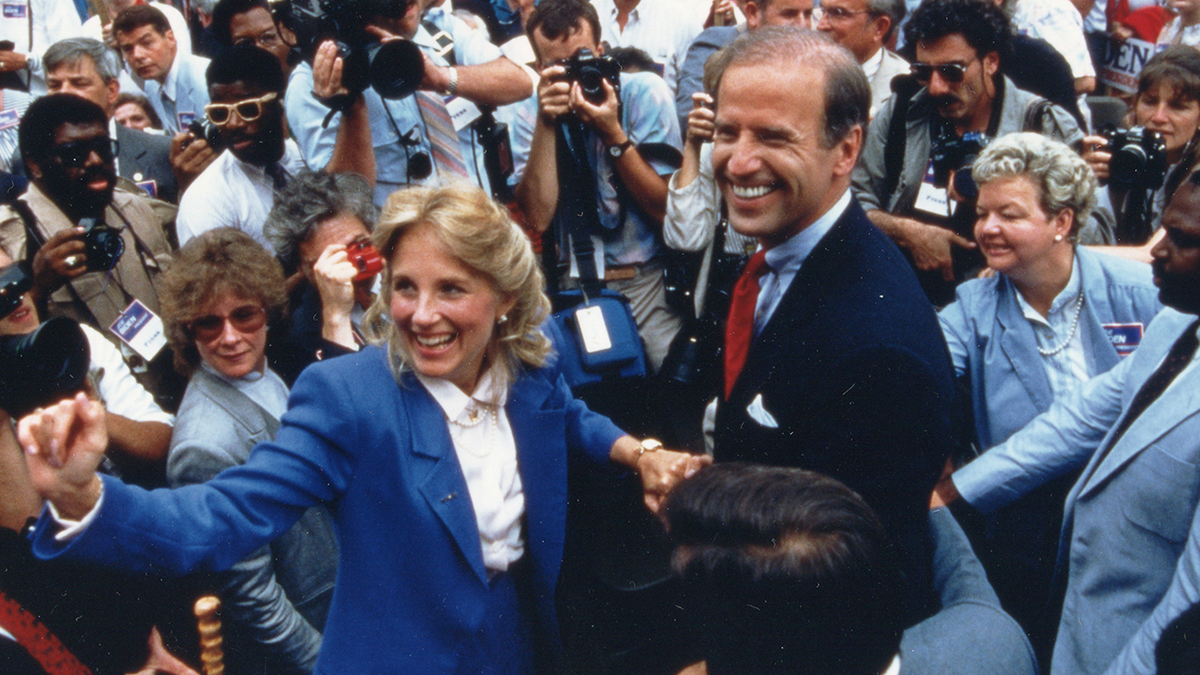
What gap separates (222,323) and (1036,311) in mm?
2306

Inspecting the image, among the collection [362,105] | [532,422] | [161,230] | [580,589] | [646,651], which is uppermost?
[362,105]

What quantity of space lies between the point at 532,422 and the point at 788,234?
2.23 feet

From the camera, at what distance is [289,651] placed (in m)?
2.22

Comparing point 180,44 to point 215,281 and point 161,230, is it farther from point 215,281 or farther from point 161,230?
point 215,281

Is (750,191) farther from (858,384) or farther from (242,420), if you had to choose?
(242,420)

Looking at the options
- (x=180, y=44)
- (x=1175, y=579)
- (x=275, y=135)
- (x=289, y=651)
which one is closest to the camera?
(x=1175, y=579)

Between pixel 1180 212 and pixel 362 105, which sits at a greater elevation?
pixel 1180 212

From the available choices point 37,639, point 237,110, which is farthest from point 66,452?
point 237,110

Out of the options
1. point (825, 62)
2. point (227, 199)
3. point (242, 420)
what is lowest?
point (242, 420)

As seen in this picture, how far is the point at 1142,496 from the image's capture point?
1.79 metres

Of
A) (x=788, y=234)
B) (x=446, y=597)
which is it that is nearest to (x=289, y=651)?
(x=446, y=597)

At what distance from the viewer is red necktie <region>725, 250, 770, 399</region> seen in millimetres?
1964

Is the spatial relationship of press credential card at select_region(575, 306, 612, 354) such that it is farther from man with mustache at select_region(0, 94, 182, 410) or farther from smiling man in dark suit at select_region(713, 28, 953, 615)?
man with mustache at select_region(0, 94, 182, 410)

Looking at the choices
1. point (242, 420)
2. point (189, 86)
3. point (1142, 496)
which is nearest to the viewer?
point (1142, 496)
